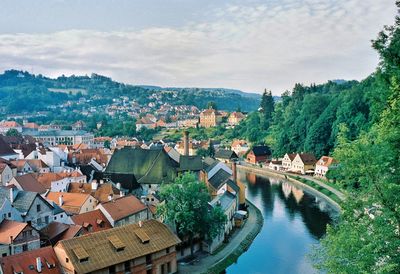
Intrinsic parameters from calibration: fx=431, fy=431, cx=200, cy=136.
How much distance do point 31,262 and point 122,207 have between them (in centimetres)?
884

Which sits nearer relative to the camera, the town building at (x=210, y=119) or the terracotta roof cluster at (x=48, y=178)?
the terracotta roof cluster at (x=48, y=178)

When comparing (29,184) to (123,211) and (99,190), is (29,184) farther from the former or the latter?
(123,211)

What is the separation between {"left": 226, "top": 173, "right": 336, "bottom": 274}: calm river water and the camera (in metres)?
26.4

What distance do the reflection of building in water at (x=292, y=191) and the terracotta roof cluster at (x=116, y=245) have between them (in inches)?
921

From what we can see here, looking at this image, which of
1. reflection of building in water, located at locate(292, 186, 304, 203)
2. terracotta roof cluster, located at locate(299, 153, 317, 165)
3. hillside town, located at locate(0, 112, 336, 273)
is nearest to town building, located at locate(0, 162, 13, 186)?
hillside town, located at locate(0, 112, 336, 273)

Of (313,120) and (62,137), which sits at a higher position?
(313,120)

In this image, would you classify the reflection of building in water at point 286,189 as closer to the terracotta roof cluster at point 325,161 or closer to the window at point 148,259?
the terracotta roof cluster at point 325,161

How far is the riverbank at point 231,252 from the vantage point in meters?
24.4

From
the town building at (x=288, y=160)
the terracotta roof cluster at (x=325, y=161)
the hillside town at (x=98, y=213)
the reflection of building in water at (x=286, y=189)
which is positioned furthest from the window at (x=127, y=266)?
the town building at (x=288, y=160)

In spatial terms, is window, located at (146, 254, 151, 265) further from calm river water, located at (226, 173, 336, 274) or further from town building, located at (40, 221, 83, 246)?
calm river water, located at (226, 173, 336, 274)

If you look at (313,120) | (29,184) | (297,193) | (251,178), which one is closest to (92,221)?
(29,184)

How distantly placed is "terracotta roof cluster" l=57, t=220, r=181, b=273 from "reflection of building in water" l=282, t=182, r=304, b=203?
23.4 meters

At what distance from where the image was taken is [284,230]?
33.2 metres

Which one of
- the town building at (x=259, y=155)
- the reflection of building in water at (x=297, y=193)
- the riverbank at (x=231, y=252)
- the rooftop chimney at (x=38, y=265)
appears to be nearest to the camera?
the rooftop chimney at (x=38, y=265)
